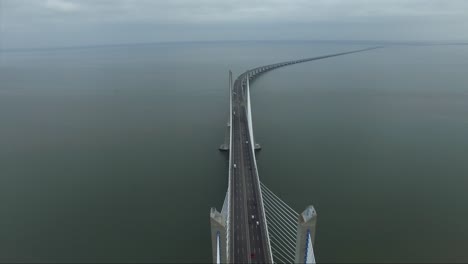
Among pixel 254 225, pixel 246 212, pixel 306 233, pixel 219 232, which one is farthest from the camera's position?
pixel 246 212

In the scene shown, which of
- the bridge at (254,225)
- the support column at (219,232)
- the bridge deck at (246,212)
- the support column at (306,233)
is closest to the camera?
the support column at (219,232)

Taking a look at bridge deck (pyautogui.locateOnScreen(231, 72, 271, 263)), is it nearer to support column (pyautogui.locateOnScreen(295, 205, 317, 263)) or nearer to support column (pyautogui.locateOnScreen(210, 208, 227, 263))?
support column (pyautogui.locateOnScreen(295, 205, 317, 263))

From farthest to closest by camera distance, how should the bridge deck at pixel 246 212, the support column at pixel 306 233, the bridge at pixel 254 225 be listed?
1. the bridge deck at pixel 246 212
2. the bridge at pixel 254 225
3. the support column at pixel 306 233

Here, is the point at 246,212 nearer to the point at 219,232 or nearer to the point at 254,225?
the point at 254,225

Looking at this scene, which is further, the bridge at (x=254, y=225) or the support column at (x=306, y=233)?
the bridge at (x=254, y=225)

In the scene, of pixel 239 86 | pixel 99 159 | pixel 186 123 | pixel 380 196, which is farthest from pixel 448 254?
pixel 239 86

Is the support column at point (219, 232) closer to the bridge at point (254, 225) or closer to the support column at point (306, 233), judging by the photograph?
the bridge at point (254, 225)

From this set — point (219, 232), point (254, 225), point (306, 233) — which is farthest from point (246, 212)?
point (306, 233)

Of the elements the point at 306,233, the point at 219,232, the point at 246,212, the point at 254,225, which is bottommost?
the point at 254,225

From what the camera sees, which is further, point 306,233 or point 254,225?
point 254,225

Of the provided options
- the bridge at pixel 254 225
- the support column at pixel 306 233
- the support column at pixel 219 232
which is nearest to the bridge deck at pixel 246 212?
the bridge at pixel 254 225
